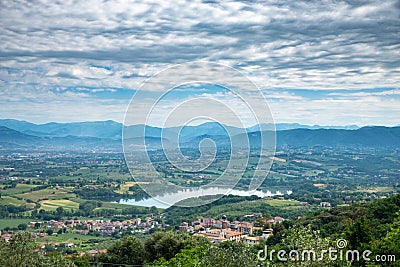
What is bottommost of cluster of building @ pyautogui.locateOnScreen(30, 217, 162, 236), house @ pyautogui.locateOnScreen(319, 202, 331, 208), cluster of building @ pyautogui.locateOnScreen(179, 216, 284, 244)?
cluster of building @ pyautogui.locateOnScreen(30, 217, 162, 236)

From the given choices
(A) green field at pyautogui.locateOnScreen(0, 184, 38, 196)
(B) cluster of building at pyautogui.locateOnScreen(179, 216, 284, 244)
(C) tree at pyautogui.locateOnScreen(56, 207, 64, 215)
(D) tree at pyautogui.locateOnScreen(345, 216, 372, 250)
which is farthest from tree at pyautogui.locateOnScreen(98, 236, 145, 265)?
(A) green field at pyautogui.locateOnScreen(0, 184, 38, 196)

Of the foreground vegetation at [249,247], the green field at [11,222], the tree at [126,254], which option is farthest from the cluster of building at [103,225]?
the tree at [126,254]

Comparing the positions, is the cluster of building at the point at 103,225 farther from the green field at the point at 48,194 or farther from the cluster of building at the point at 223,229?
the green field at the point at 48,194

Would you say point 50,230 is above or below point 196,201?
below

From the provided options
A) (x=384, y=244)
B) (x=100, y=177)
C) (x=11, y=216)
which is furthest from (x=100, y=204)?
(x=384, y=244)

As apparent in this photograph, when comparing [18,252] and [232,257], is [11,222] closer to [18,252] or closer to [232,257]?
[18,252]

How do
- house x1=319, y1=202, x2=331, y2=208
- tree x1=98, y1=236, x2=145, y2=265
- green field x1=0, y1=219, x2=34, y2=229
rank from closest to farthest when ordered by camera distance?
tree x1=98, y1=236, x2=145, y2=265 < green field x1=0, y1=219, x2=34, y2=229 < house x1=319, y1=202, x2=331, y2=208

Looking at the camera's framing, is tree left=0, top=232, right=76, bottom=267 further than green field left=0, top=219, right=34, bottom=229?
No

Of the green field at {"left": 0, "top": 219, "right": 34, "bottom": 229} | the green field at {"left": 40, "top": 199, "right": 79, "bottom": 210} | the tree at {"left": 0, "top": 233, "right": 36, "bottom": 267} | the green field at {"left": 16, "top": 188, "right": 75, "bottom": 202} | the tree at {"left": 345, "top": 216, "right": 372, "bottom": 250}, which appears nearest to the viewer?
the tree at {"left": 0, "top": 233, "right": 36, "bottom": 267}

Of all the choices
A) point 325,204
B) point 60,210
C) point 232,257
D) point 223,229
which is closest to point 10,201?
point 60,210

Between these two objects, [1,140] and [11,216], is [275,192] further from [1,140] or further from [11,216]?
[1,140]

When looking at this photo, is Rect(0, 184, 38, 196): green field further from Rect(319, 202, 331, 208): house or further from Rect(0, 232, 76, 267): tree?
Rect(0, 232, 76, 267): tree
